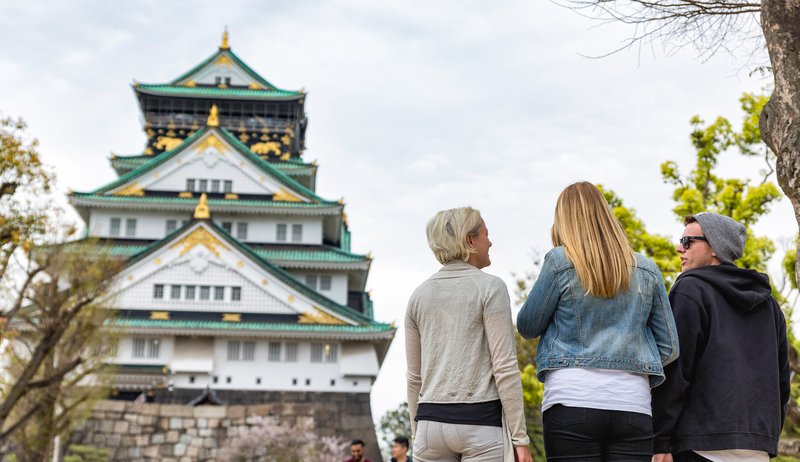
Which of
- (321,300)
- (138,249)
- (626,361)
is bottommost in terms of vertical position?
(626,361)

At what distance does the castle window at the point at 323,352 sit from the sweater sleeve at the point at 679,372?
2652cm

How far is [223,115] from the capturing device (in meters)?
39.0

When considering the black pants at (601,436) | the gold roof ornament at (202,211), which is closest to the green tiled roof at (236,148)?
the gold roof ornament at (202,211)

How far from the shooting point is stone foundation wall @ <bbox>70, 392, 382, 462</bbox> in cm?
2552

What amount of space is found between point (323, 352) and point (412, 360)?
26257 mm

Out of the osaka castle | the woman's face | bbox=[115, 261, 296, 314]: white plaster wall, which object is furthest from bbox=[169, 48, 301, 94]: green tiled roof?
the woman's face

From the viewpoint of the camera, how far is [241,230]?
3403cm

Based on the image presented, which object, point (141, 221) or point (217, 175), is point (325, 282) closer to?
point (217, 175)

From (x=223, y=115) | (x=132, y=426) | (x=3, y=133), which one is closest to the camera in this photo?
(x=3, y=133)

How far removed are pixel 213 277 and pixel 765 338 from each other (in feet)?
91.3

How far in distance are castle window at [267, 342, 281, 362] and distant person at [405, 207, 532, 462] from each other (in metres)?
26.2

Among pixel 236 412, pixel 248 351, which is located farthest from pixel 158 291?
pixel 236 412

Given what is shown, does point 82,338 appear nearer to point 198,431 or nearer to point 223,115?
point 198,431

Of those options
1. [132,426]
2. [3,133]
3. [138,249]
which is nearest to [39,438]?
[132,426]
